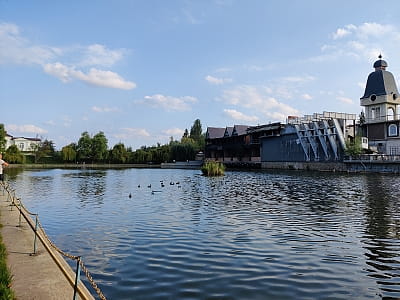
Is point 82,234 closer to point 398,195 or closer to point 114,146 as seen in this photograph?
point 398,195

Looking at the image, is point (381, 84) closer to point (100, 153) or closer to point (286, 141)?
point (286, 141)

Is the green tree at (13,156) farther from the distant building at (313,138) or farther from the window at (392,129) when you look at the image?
the window at (392,129)

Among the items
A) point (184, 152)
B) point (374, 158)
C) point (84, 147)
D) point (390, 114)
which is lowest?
point (374, 158)

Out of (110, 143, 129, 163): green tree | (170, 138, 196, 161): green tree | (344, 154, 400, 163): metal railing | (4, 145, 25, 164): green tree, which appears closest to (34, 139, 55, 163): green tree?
(4, 145, 25, 164): green tree

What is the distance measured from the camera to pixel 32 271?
635 centimetres

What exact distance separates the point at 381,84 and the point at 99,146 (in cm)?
8230

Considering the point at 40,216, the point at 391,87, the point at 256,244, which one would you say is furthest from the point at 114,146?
the point at 256,244

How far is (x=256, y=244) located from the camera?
1013 centimetres

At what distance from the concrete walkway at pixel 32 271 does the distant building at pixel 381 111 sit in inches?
2254

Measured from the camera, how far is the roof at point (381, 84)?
58.8 meters

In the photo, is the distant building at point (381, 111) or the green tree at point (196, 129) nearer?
the distant building at point (381, 111)

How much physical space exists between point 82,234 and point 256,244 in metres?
5.87

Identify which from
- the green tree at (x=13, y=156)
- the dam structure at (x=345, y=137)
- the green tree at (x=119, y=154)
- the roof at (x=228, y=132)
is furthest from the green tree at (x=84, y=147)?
the dam structure at (x=345, y=137)

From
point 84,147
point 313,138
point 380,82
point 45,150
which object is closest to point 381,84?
point 380,82
